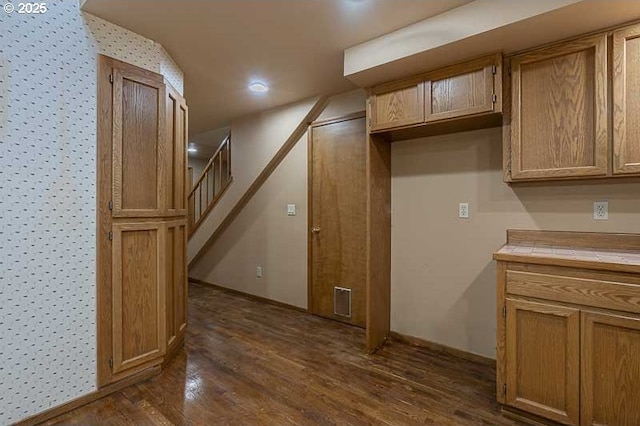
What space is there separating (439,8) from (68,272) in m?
2.65

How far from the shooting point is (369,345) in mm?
2584

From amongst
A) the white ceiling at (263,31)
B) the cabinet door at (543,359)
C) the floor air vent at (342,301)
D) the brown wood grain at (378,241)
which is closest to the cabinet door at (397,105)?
the brown wood grain at (378,241)

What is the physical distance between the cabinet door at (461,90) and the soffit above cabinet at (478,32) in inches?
2.7

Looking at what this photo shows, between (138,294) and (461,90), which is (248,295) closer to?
(138,294)

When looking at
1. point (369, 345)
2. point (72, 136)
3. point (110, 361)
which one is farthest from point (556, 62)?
point (110, 361)

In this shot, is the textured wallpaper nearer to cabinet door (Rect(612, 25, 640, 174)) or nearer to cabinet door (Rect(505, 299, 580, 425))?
cabinet door (Rect(505, 299, 580, 425))

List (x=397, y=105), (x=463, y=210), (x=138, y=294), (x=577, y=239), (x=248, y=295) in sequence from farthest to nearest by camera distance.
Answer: (x=248, y=295) → (x=463, y=210) → (x=397, y=105) → (x=138, y=294) → (x=577, y=239)

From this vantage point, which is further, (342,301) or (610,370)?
(342,301)

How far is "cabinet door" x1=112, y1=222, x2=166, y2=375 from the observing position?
2049 millimetres

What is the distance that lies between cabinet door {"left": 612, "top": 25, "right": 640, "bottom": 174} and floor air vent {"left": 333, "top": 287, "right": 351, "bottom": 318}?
2.32 meters

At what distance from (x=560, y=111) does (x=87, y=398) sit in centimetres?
328

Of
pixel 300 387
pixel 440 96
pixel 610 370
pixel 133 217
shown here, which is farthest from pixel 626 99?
pixel 133 217

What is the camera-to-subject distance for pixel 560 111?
1.90 m

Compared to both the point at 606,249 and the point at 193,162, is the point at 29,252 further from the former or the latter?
the point at 193,162
